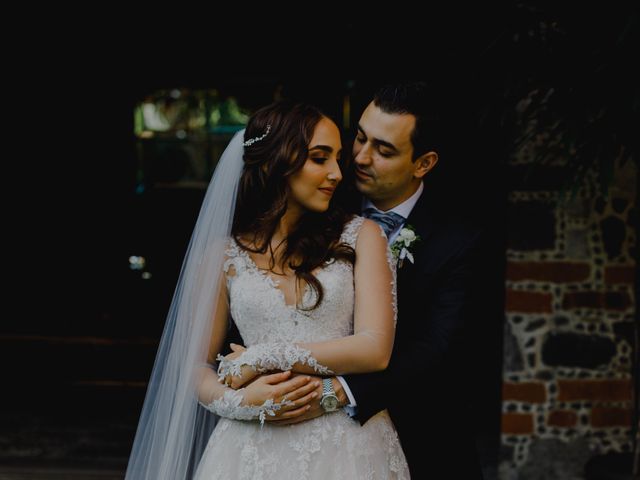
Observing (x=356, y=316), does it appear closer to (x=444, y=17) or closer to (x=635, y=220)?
(x=635, y=220)

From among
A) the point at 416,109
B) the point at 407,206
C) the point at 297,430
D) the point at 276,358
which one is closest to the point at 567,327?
the point at 407,206

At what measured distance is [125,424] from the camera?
548 cm

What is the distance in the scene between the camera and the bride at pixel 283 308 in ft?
7.01

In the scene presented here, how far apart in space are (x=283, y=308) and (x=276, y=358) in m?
0.16

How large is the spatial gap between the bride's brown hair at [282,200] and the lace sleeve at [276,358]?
0.48 feet

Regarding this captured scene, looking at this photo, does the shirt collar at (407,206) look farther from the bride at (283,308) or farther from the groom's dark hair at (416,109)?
the bride at (283,308)

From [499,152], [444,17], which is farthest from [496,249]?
[444,17]

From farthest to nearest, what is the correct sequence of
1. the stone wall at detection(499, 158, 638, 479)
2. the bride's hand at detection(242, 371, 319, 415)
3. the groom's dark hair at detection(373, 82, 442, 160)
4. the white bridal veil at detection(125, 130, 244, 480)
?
the stone wall at detection(499, 158, 638, 479)
the groom's dark hair at detection(373, 82, 442, 160)
the white bridal veil at detection(125, 130, 244, 480)
the bride's hand at detection(242, 371, 319, 415)

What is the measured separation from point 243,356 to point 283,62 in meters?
5.21

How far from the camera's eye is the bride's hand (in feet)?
6.87

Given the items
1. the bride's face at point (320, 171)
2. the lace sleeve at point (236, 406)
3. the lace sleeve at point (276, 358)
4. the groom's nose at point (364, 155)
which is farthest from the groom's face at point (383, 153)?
the lace sleeve at point (236, 406)

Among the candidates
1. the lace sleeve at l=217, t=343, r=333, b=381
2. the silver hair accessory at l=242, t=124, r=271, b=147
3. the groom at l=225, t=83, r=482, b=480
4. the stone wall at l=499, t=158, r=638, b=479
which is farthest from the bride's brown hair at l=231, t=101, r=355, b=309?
the stone wall at l=499, t=158, r=638, b=479

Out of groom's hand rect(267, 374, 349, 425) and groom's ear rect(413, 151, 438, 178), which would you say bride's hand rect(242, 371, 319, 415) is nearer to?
groom's hand rect(267, 374, 349, 425)

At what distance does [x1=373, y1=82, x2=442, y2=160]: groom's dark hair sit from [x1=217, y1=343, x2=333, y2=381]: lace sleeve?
2.49ft
